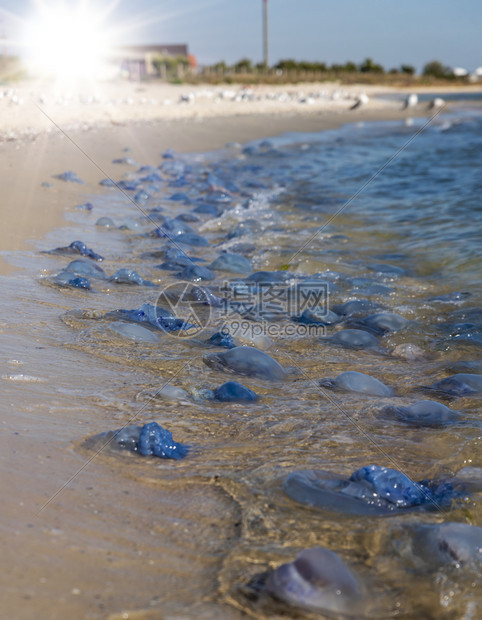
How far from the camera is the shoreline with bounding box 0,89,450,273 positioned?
4543mm

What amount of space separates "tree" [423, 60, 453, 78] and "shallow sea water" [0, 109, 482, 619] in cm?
4925

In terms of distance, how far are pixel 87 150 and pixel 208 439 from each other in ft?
21.8

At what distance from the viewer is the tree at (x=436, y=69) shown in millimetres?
48219

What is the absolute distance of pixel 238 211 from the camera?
5.76 meters

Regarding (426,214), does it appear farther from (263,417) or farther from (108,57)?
(108,57)

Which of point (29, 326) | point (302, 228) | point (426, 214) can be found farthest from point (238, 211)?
point (29, 326)

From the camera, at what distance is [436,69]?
1928 inches

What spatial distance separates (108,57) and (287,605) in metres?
43.0

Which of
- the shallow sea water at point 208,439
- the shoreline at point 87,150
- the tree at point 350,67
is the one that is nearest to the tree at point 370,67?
the tree at point 350,67

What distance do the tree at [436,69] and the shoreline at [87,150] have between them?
118ft

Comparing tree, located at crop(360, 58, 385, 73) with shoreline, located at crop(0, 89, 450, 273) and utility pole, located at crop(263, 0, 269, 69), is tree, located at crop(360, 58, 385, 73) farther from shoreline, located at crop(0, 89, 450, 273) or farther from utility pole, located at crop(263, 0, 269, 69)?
shoreline, located at crop(0, 89, 450, 273)

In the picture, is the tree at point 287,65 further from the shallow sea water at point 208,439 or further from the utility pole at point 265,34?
the shallow sea water at point 208,439

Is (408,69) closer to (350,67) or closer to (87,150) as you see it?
(350,67)

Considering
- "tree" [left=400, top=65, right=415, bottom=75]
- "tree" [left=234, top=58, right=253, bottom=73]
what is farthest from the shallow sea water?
"tree" [left=400, top=65, right=415, bottom=75]
